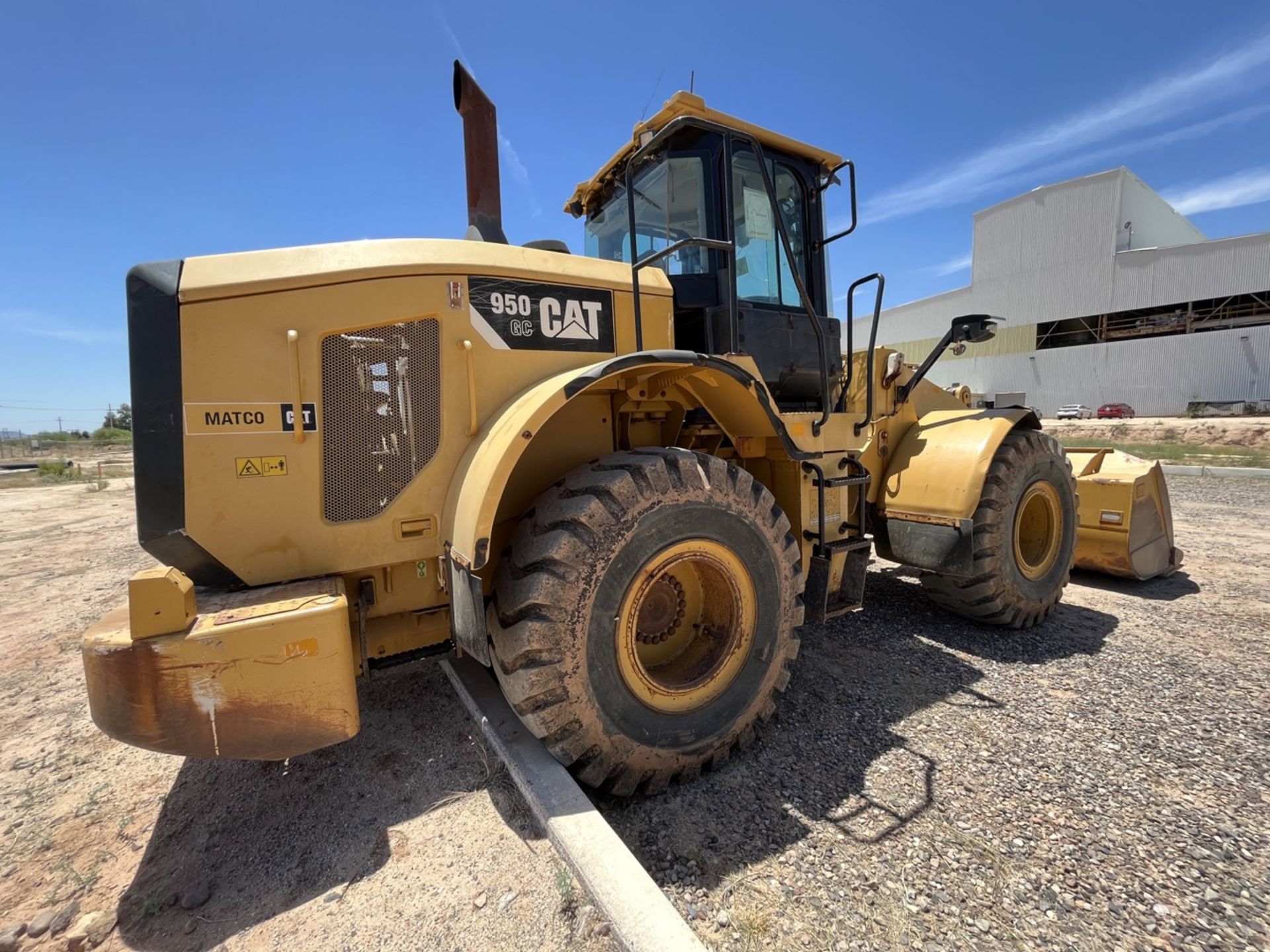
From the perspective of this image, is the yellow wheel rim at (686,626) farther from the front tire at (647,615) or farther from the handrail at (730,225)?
the handrail at (730,225)

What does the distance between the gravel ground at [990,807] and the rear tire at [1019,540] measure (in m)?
0.29

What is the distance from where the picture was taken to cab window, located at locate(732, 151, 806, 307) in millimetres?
3457

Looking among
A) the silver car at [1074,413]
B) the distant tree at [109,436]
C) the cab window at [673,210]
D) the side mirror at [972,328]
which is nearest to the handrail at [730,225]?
the cab window at [673,210]

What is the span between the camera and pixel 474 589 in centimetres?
202

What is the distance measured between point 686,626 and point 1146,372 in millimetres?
38371

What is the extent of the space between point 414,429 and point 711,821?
6.24ft

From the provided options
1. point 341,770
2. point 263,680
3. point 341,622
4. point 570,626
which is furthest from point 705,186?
point 341,770

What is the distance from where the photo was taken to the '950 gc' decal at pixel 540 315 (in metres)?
2.47

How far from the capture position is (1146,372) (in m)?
30.4

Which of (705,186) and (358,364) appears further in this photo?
(705,186)

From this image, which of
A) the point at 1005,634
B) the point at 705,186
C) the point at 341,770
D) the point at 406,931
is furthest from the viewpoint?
the point at 1005,634

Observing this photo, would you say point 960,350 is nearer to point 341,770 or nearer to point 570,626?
point 570,626

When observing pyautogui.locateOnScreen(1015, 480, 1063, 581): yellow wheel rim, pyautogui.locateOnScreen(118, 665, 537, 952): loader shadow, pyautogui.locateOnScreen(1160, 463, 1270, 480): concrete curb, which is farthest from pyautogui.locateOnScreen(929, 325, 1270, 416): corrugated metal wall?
pyautogui.locateOnScreen(118, 665, 537, 952): loader shadow

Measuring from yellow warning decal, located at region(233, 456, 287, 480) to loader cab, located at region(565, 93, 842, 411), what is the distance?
6.61ft
